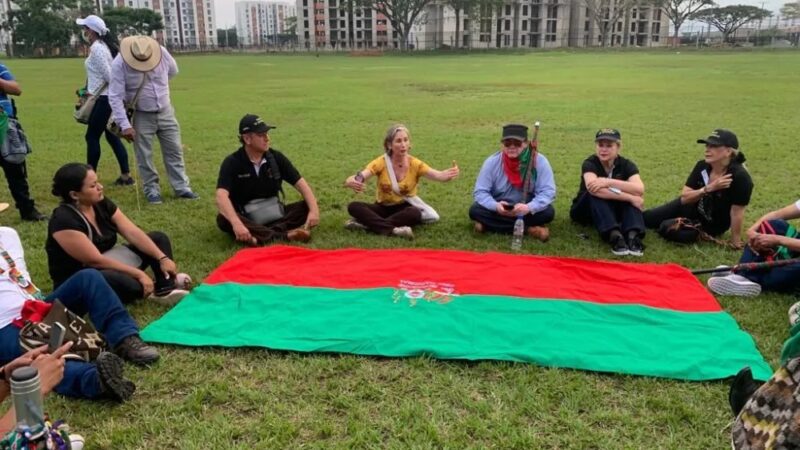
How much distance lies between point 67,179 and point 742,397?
415 cm

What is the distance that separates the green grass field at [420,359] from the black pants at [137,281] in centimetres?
16

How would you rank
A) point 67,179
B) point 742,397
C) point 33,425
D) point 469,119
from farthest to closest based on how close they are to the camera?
point 469,119 → point 67,179 → point 742,397 → point 33,425

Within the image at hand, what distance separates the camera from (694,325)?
4.16 meters

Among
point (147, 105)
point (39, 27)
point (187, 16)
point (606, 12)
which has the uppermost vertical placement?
point (187, 16)

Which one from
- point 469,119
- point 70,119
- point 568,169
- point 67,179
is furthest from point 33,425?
point 70,119

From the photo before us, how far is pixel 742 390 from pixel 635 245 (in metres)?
2.89

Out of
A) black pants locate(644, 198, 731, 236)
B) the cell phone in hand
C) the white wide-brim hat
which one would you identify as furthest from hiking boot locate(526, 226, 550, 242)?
the white wide-brim hat

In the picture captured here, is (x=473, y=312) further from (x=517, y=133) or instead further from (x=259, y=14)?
(x=259, y=14)

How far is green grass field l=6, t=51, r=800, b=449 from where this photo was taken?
308cm

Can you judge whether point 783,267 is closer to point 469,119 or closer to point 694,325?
point 694,325

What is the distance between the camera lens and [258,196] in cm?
625

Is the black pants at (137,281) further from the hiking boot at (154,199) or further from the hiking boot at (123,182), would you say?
the hiking boot at (123,182)

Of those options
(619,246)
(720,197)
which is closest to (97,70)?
(619,246)

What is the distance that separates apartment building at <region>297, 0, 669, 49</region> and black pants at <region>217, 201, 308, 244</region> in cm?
7855
